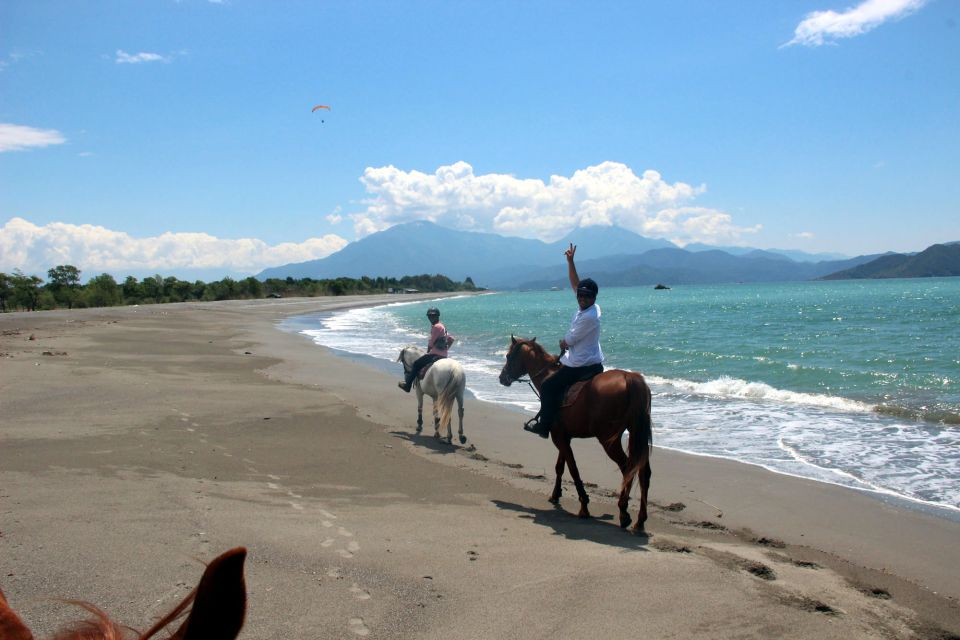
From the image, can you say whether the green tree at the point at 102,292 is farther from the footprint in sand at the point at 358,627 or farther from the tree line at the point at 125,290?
the footprint in sand at the point at 358,627

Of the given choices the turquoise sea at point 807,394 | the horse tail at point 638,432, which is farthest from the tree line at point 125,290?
the horse tail at point 638,432

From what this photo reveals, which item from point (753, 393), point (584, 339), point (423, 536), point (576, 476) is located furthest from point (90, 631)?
point (753, 393)

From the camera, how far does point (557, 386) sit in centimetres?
834

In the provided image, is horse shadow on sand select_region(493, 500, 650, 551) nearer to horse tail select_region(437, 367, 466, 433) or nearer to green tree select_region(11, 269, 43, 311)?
horse tail select_region(437, 367, 466, 433)

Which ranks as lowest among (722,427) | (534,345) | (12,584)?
(722,427)

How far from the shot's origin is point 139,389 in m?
13.9

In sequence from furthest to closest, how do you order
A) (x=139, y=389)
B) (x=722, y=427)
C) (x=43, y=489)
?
1. (x=139, y=389)
2. (x=722, y=427)
3. (x=43, y=489)

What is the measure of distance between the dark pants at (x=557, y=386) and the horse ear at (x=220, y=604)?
23.3 ft

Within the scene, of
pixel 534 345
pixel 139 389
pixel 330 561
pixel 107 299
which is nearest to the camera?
pixel 330 561

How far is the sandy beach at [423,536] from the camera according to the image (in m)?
4.62

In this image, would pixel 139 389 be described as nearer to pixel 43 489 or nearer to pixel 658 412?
pixel 43 489

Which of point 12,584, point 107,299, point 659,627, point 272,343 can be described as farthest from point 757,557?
point 107,299

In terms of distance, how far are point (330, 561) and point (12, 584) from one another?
7.31ft

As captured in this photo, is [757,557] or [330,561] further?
[757,557]
